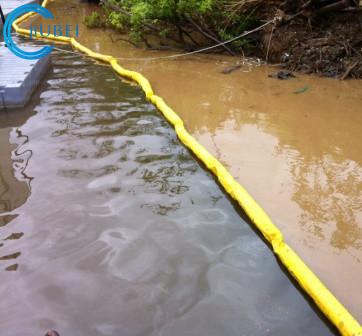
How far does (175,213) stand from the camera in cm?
373

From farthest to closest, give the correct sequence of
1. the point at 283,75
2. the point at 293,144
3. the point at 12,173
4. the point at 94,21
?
the point at 94,21 < the point at 283,75 < the point at 293,144 < the point at 12,173

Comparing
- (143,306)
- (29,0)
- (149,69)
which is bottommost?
(143,306)

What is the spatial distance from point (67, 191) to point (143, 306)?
1704mm

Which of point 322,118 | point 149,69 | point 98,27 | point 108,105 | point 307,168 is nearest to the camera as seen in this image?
point 307,168

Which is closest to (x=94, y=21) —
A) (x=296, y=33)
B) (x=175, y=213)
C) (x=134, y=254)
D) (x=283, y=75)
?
(x=296, y=33)

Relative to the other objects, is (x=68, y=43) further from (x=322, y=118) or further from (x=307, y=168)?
(x=307, y=168)

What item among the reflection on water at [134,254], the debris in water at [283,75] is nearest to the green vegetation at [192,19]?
the debris in water at [283,75]

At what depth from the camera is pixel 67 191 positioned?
403 centimetres

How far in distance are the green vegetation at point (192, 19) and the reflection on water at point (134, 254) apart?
4.27m

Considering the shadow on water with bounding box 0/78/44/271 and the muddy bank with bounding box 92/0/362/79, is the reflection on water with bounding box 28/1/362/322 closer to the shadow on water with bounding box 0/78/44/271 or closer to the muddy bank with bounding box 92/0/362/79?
the muddy bank with bounding box 92/0/362/79

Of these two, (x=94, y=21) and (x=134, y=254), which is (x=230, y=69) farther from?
(x=94, y=21)

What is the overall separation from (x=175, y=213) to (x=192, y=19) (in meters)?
6.22

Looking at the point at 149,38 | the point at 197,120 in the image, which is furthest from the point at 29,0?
the point at 197,120

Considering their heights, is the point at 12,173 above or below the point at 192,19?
below
